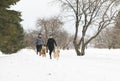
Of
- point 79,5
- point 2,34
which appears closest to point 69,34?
point 79,5

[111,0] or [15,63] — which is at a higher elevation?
[111,0]

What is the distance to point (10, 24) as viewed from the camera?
108ft

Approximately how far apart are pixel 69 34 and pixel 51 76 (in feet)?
419

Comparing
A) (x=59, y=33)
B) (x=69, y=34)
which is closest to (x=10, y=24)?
(x=59, y=33)

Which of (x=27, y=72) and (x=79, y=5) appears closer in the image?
(x=27, y=72)

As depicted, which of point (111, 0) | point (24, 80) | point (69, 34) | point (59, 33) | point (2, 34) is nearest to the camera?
point (24, 80)

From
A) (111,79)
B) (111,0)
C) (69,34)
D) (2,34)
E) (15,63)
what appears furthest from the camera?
(69,34)

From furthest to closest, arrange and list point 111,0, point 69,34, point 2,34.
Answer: point 69,34, point 111,0, point 2,34

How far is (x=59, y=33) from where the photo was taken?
9381 cm

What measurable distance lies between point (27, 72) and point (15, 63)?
256 cm

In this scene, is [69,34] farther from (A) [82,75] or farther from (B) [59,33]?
(A) [82,75]

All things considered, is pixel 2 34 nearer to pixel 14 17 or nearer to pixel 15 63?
pixel 14 17

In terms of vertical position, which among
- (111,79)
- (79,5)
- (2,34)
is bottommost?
(111,79)

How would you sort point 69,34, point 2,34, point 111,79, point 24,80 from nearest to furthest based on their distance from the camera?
point 24,80
point 111,79
point 2,34
point 69,34
